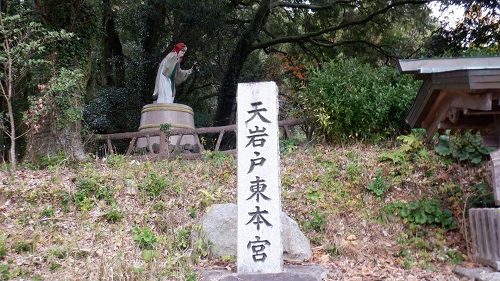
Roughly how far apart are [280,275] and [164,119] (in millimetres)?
7918

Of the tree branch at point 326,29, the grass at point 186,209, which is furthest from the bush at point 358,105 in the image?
the tree branch at point 326,29

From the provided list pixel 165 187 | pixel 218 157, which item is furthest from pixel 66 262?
pixel 218 157

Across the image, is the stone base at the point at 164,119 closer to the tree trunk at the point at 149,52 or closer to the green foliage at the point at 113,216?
the tree trunk at the point at 149,52

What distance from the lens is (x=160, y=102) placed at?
13.3 m

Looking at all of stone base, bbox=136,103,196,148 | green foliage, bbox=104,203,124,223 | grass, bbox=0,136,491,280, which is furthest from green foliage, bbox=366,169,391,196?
stone base, bbox=136,103,196,148

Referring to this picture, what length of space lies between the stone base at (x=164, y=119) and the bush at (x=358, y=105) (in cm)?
351

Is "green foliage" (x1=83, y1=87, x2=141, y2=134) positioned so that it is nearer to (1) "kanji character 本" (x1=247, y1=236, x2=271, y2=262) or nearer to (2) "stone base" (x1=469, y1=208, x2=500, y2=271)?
(1) "kanji character 本" (x1=247, y1=236, x2=271, y2=262)

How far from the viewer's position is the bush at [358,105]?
405 inches

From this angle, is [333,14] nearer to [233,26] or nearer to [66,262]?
[233,26]

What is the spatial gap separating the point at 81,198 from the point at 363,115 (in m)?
5.98

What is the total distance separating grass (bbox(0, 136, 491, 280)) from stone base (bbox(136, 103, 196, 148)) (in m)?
2.46

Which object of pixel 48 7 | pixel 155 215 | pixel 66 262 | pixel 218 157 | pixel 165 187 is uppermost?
pixel 48 7

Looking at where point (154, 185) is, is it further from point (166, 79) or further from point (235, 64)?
point (235, 64)

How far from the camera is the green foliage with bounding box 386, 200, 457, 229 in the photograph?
23.4 ft
